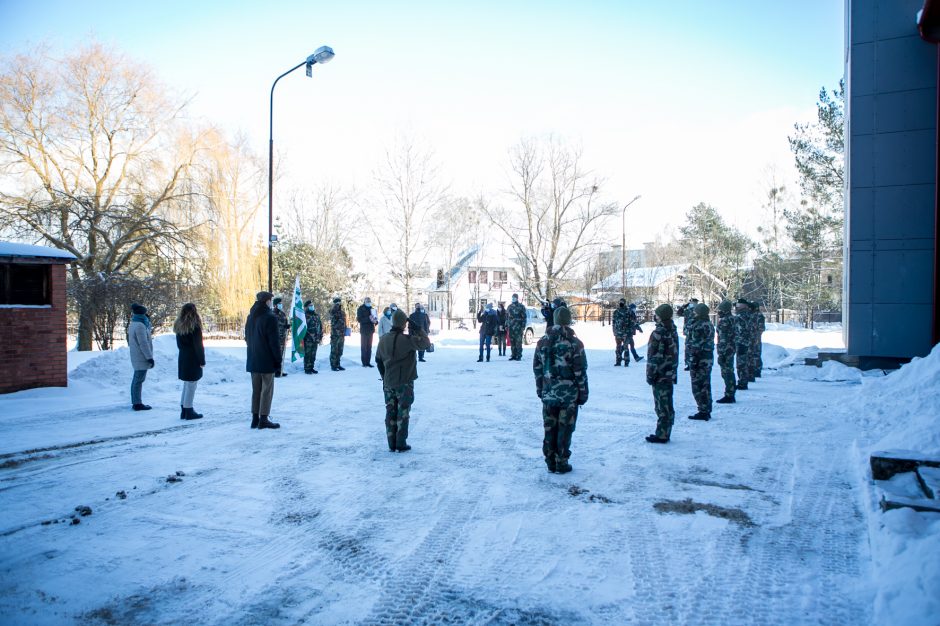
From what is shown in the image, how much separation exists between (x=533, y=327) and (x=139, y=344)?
1997 cm

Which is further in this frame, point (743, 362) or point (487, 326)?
point (487, 326)

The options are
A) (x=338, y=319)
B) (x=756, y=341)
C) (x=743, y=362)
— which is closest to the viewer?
(x=743, y=362)

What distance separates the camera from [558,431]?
20.5 feet

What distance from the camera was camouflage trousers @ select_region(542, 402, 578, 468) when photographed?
6.13 m

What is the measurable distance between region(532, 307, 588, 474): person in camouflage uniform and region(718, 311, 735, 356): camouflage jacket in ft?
20.2

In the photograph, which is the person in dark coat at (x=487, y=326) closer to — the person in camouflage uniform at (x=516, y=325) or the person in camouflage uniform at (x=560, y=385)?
the person in camouflage uniform at (x=516, y=325)

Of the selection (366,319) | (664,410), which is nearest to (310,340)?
(366,319)

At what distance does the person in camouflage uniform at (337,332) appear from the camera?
626 inches

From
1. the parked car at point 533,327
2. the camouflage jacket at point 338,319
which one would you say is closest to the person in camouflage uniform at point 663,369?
the camouflage jacket at point 338,319

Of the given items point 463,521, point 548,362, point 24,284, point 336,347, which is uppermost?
point 24,284

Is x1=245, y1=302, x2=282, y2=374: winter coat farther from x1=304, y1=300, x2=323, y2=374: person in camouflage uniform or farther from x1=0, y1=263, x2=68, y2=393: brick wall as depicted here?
x1=304, y1=300, x2=323, y2=374: person in camouflage uniform

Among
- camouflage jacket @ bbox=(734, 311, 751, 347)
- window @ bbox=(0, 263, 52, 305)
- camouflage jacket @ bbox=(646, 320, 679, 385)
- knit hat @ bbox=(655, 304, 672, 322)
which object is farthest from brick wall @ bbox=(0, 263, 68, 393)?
camouflage jacket @ bbox=(734, 311, 751, 347)

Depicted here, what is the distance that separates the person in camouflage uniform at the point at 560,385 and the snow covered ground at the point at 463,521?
0.31m

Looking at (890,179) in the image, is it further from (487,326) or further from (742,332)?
(487,326)
